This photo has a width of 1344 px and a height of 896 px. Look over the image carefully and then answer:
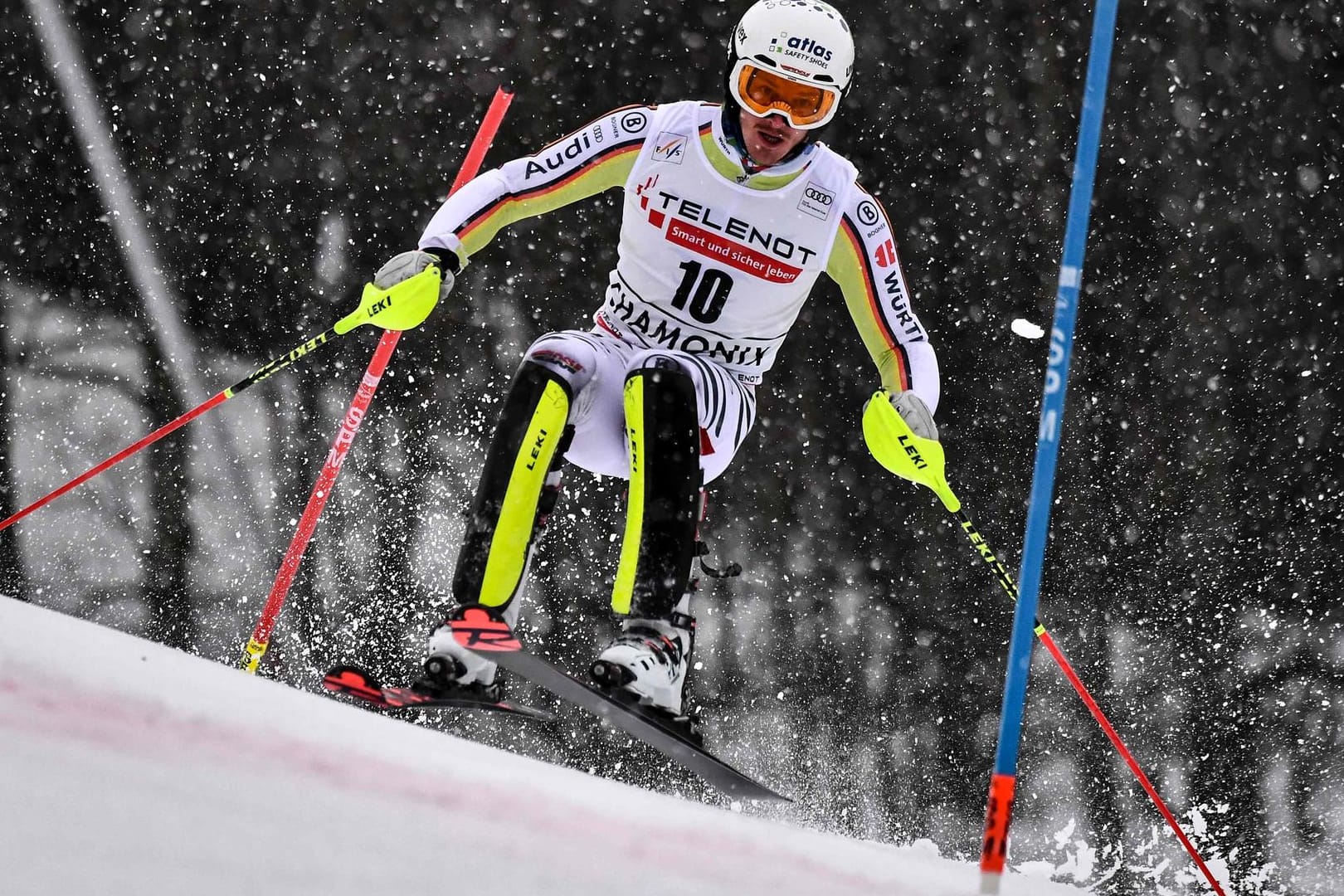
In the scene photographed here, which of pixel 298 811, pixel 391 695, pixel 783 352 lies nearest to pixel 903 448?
pixel 391 695

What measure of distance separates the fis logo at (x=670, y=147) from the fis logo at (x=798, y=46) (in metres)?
0.37

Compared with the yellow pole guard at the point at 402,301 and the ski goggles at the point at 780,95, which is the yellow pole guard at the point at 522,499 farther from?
the ski goggles at the point at 780,95

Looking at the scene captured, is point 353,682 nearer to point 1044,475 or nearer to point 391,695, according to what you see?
point 391,695

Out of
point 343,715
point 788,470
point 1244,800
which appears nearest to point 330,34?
point 788,470

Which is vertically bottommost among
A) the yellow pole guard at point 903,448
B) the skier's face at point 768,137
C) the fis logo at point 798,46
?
the yellow pole guard at point 903,448

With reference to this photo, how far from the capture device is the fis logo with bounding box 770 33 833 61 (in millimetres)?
3250

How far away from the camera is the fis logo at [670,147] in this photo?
3.50 meters

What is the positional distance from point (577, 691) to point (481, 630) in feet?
0.85

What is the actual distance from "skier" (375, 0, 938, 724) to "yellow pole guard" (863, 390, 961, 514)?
0.14 ft

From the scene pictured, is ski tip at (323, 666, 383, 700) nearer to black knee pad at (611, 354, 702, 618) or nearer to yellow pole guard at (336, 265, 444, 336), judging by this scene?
black knee pad at (611, 354, 702, 618)

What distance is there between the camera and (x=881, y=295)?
364 cm

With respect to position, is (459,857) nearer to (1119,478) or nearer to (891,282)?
(891,282)

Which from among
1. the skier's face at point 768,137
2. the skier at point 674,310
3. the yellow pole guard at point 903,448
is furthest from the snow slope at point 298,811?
the skier's face at point 768,137

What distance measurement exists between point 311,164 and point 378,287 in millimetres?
7126
